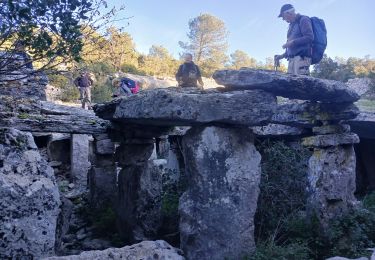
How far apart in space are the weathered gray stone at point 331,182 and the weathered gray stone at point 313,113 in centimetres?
42

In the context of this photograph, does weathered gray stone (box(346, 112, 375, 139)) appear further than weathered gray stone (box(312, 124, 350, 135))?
Yes

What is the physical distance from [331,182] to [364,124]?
268cm

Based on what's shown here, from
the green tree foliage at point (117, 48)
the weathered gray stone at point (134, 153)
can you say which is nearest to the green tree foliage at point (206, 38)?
the green tree foliage at point (117, 48)

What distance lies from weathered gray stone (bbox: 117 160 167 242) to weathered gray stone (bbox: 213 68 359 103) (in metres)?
2.56

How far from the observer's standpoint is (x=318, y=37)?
572 cm

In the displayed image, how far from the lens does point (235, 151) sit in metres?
4.42

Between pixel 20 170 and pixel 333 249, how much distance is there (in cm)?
351

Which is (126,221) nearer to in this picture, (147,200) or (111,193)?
(147,200)

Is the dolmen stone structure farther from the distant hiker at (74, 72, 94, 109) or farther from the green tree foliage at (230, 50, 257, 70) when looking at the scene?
the green tree foliage at (230, 50, 257, 70)

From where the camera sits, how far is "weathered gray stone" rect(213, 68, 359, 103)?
172 inches

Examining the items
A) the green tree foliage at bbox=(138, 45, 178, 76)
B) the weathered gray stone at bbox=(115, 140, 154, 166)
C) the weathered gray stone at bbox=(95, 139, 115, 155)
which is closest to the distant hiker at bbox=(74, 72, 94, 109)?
the weathered gray stone at bbox=(95, 139, 115, 155)

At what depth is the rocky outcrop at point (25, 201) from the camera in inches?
136

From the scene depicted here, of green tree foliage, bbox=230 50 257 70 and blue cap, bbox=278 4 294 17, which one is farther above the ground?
green tree foliage, bbox=230 50 257 70

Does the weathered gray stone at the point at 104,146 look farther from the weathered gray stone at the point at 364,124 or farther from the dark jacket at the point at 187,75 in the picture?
the weathered gray stone at the point at 364,124
